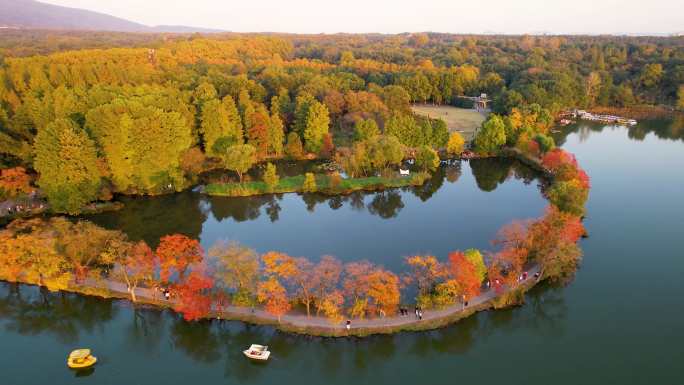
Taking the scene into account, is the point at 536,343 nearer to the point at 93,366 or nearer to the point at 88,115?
the point at 93,366

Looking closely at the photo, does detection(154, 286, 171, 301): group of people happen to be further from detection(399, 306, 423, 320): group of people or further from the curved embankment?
detection(399, 306, 423, 320): group of people

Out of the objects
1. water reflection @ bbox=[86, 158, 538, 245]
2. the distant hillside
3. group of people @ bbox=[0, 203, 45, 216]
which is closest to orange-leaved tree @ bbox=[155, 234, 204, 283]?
water reflection @ bbox=[86, 158, 538, 245]

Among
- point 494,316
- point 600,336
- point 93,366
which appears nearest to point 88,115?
point 93,366

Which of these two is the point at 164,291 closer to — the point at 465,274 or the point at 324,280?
the point at 324,280

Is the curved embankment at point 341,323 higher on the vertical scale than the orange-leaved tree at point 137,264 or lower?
lower

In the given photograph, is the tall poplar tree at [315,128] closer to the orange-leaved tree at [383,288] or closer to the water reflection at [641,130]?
the orange-leaved tree at [383,288]

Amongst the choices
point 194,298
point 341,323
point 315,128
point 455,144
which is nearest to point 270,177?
point 315,128

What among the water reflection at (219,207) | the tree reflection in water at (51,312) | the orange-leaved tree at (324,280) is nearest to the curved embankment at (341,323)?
the tree reflection in water at (51,312)
